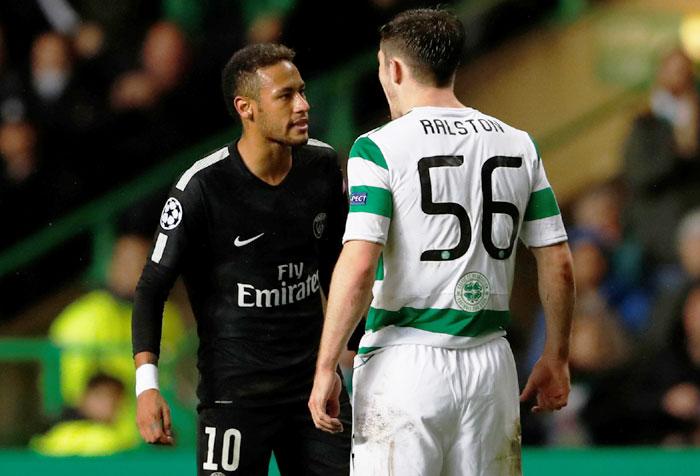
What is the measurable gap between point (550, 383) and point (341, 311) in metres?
0.62

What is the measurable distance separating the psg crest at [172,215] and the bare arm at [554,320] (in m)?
0.90

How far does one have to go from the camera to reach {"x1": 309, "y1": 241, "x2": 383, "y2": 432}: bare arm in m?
3.02

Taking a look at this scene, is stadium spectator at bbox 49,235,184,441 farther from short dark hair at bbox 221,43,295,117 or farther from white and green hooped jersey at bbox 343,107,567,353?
white and green hooped jersey at bbox 343,107,567,353

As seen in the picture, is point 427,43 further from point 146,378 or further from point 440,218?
point 146,378

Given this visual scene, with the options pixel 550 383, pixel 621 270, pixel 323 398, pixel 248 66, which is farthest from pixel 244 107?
pixel 621 270

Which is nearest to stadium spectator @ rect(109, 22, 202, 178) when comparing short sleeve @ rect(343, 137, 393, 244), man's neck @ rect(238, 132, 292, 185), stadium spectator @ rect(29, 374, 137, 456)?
stadium spectator @ rect(29, 374, 137, 456)

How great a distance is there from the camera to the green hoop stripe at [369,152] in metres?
3.06

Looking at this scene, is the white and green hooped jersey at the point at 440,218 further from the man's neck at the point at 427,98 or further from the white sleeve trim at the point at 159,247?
the white sleeve trim at the point at 159,247

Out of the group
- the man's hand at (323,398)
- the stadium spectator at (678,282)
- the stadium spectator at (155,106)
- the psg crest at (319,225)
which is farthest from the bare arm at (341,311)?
the stadium spectator at (155,106)

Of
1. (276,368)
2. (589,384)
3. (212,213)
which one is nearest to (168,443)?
(276,368)

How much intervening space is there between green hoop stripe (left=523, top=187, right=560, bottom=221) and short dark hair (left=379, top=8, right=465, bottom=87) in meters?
0.34

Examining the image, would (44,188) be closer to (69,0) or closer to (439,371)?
(69,0)

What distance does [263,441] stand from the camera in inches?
140

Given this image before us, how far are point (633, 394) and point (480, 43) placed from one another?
1.98 metres
